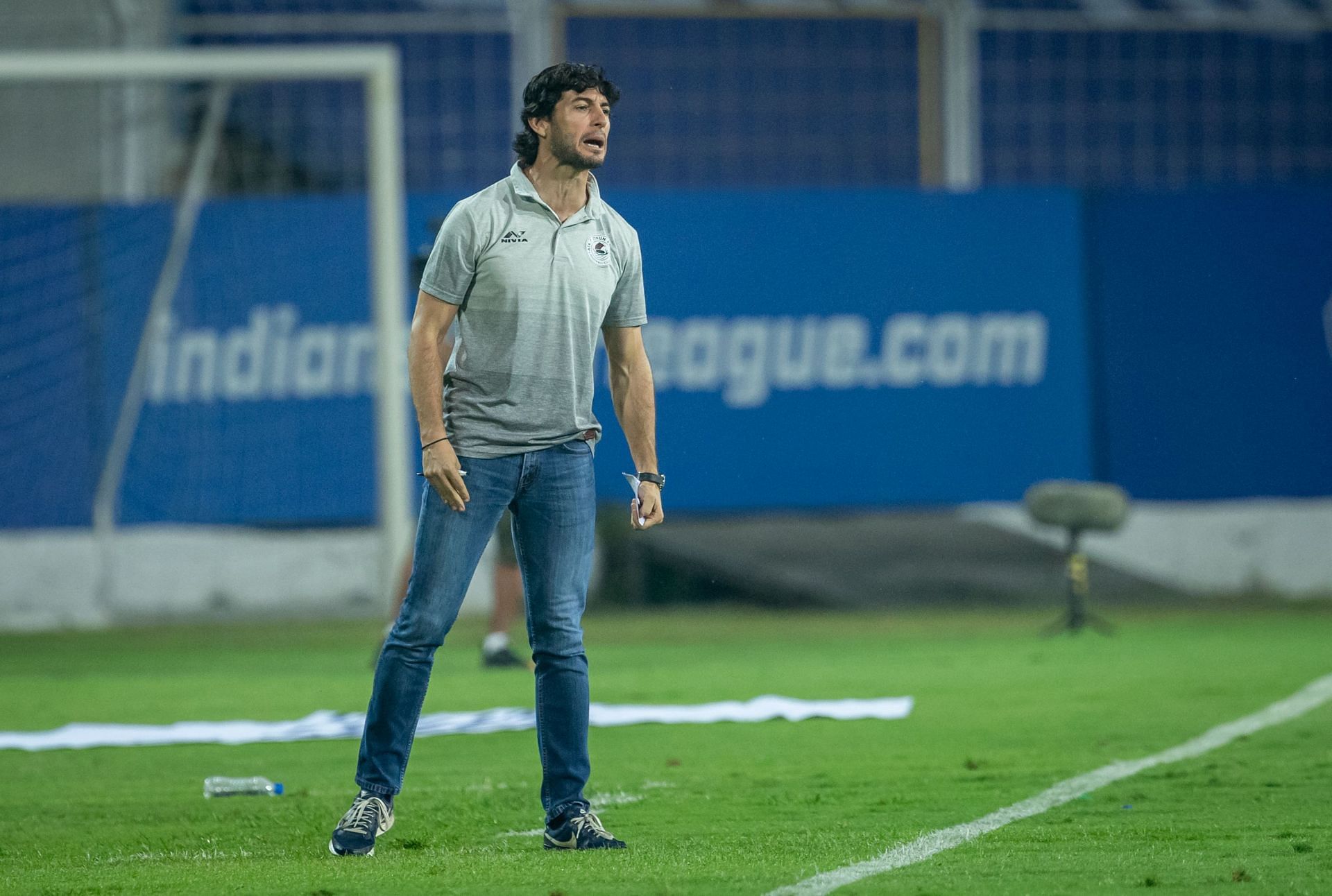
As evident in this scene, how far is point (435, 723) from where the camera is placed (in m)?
7.12

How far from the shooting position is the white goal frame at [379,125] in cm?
1009

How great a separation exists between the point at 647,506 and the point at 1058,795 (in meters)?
1.56

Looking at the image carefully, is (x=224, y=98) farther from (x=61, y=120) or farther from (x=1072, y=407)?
(x=1072, y=407)

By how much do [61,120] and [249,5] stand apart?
1582 mm

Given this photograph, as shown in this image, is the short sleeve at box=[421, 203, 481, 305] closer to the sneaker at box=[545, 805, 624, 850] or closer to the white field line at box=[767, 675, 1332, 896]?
the sneaker at box=[545, 805, 624, 850]

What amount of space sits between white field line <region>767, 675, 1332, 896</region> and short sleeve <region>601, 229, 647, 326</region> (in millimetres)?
1429

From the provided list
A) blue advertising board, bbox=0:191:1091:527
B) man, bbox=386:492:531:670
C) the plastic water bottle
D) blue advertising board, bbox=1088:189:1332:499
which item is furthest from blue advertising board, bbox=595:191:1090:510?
the plastic water bottle

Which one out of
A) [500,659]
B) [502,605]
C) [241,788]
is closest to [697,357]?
[502,605]

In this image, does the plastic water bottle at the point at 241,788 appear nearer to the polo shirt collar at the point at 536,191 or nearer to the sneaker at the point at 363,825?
the sneaker at the point at 363,825

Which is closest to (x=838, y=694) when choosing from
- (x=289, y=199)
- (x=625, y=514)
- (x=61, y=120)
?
(x=625, y=514)

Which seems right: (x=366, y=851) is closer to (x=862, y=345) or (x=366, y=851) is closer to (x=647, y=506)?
(x=647, y=506)

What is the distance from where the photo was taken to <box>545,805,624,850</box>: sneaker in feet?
14.2

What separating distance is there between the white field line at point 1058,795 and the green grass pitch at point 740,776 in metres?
0.06

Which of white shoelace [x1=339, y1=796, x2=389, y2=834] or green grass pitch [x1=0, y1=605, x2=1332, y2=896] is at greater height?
white shoelace [x1=339, y1=796, x2=389, y2=834]
